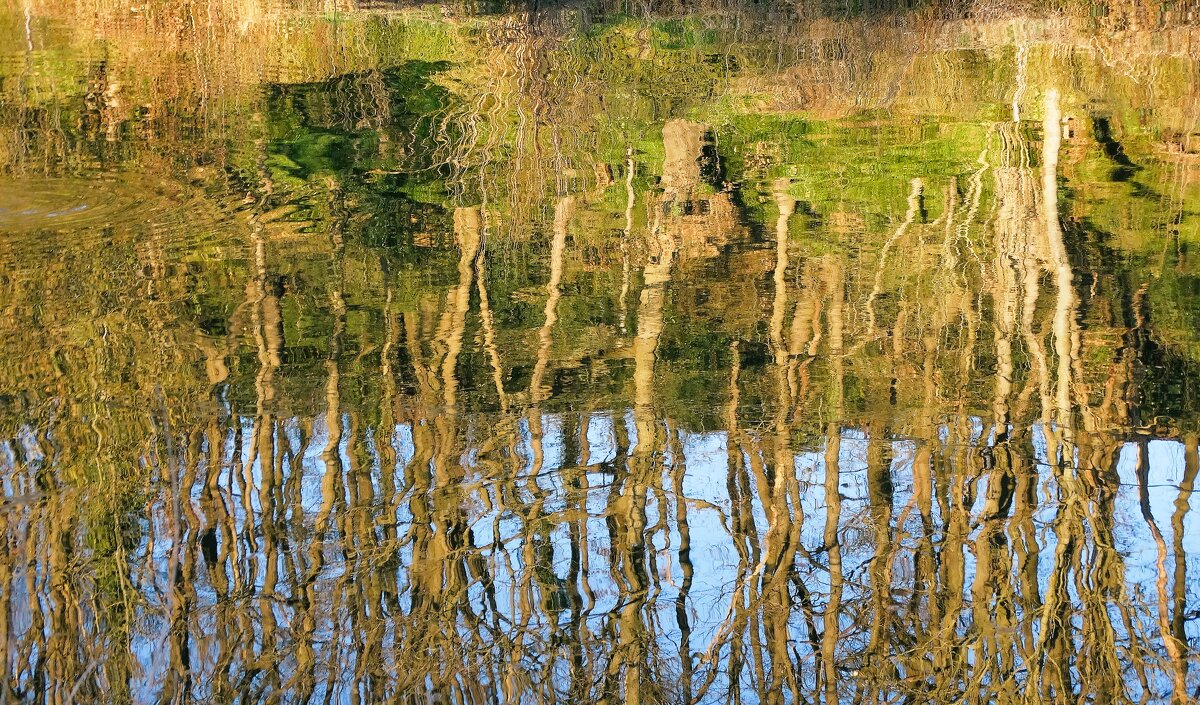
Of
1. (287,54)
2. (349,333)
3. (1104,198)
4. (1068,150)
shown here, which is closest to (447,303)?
(349,333)

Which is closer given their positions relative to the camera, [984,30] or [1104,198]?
[1104,198]

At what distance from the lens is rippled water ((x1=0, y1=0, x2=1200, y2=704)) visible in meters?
3.89

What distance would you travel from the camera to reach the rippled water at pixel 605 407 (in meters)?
3.89

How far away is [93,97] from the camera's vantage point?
1240cm

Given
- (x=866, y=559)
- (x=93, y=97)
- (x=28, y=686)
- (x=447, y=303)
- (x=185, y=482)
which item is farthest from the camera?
(x=93, y=97)

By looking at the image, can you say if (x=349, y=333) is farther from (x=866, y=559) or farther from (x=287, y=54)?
(x=287, y=54)

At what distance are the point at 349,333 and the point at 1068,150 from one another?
6.16 meters

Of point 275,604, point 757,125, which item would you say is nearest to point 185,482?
point 275,604

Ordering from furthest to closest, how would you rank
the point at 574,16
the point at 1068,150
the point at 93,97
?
the point at 574,16, the point at 93,97, the point at 1068,150

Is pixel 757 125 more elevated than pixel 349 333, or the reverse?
pixel 757 125

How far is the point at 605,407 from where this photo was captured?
17.8 feet

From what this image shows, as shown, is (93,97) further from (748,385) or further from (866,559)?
(866,559)

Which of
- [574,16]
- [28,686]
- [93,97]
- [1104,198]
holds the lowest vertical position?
[28,686]

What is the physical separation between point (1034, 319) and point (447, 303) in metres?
3.05
